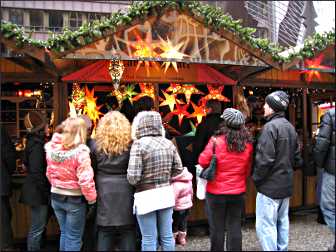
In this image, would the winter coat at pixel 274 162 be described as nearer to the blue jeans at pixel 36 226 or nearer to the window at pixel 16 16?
the blue jeans at pixel 36 226

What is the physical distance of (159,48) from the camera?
518 cm

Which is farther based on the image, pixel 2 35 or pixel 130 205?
pixel 2 35

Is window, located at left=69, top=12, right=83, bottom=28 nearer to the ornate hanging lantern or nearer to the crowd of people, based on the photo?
the ornate hanging lantern

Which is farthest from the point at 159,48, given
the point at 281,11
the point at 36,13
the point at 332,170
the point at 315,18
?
the point at 315,18

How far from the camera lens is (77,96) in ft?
21.3

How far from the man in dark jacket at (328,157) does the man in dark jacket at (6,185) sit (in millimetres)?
3773

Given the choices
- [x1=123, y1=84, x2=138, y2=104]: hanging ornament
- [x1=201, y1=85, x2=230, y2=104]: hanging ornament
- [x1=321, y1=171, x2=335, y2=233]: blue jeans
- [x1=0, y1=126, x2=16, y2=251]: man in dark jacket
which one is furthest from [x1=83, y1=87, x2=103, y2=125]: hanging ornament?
[x1=321, y1=171, x2=335, y2=233]: blue jeans

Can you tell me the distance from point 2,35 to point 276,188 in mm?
3470

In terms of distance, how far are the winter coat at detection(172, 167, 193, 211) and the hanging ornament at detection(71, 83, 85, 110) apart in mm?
2800

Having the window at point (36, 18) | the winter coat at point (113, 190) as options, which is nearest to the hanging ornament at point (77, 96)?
the window at point (36, 18)

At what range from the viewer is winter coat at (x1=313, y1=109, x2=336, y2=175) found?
4.66 m

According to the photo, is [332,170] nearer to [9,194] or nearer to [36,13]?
[9,194]

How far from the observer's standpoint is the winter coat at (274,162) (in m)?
4.28

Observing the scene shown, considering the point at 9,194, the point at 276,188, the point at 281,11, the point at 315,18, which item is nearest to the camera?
the point at 276,188
